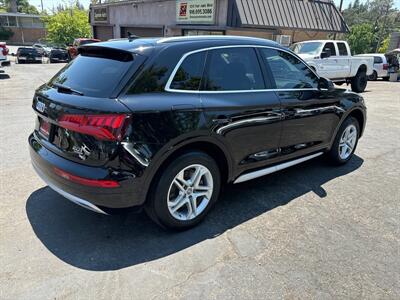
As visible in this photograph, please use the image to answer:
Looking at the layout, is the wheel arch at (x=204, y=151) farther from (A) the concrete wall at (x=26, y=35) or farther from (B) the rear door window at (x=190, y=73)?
(A) the concrete wall at (x=26, y=35)

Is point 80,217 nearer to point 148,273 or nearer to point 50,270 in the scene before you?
point 50,270

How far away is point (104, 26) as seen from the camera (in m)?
30.6

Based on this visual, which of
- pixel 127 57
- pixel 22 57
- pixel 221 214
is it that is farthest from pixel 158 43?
pixel 22 57

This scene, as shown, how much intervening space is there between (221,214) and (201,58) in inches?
64.5

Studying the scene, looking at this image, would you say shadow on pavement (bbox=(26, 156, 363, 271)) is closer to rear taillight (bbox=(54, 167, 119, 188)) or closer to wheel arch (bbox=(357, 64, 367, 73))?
rear taillight (bbox=(54, 167, 119, 188))

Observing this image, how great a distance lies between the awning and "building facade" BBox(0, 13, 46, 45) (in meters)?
58.8

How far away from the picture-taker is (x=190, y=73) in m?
3.22

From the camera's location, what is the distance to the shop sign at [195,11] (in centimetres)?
1742

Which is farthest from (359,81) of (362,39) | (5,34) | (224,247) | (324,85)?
(5,34)

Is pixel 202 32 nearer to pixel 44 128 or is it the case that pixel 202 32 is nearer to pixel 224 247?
pixel 44 128

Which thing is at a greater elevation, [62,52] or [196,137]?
[196,137]

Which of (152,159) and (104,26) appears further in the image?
(104,26)

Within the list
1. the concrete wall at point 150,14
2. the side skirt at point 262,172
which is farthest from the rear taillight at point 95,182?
the concrete wall at point 150,14

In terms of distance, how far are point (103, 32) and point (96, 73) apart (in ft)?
103
